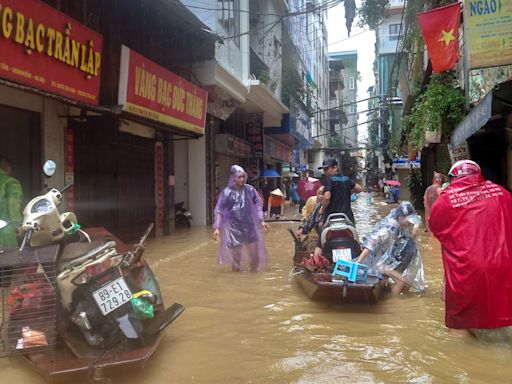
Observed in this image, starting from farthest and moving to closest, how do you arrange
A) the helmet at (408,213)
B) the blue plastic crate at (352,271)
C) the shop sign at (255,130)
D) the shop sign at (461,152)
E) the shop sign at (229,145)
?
the shop sign at (255,130) → the shop sign at (229,145) → the shop sign at (461,152) → the helmet at (408,213) → the blue plastic crate at (352,271)

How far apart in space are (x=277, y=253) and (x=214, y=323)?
5.34 m

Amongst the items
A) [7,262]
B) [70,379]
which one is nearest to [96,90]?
[7,262]

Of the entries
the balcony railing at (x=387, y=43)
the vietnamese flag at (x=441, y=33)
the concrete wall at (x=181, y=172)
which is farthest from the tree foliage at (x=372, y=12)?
the balcony railing at (x=387, y=43)

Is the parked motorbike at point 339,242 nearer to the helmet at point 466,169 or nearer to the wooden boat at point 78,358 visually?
the helmet at point 466,169

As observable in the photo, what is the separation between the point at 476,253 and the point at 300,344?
163 centimetres

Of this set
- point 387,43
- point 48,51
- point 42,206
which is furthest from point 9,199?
point 387,43

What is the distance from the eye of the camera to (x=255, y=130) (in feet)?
73.6

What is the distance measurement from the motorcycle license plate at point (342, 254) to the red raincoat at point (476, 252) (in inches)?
59.9

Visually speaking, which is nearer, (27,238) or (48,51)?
(27,238)

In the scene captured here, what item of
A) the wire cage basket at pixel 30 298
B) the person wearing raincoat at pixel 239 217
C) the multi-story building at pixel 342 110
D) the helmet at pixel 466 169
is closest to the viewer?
the wire cage basket at pixel 30 298

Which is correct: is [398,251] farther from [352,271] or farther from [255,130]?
[255,130]

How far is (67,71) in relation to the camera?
7254 mm

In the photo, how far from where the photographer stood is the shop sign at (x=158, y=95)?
29.1ft

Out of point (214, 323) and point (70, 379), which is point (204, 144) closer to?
point (214, 323)
